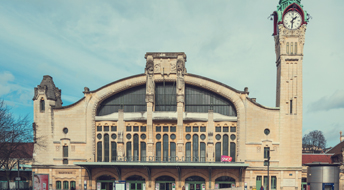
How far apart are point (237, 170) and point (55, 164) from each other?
2625 cm

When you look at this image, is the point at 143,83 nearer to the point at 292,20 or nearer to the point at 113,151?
the point at 113,151

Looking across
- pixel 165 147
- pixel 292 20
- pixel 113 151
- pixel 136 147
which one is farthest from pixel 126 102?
pixel 292 20

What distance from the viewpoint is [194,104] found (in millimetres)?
48281

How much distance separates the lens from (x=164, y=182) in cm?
4603

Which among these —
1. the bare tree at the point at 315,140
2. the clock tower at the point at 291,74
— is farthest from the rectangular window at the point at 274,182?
the bare tree at the point at 315,140

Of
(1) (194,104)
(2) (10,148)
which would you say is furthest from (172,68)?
(2) (10,148)

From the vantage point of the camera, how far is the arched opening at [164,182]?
45906mm

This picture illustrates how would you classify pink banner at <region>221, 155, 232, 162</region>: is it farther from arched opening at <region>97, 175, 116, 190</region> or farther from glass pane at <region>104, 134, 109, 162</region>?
glass pane at <region>104, 134, 109, 162</region>

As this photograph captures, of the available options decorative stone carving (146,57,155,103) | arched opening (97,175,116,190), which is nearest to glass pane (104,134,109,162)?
arched opening (97,175,116,190)

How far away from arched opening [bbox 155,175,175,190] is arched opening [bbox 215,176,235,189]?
635 centimetres

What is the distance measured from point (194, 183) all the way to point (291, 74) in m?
20.8

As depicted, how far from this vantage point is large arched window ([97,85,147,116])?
4862 cm

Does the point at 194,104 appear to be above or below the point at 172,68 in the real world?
below

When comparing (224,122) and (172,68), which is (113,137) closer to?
(172,68)
